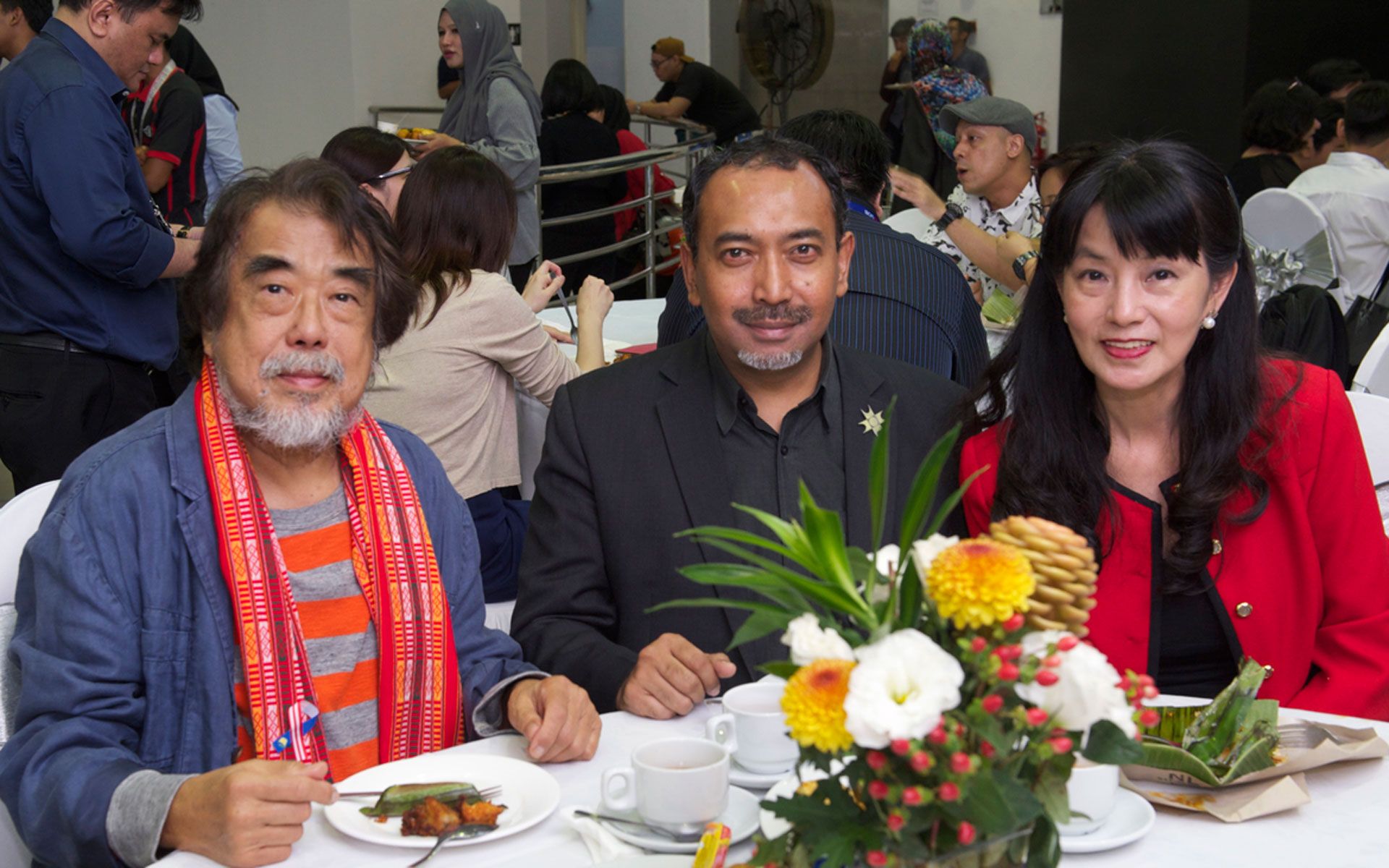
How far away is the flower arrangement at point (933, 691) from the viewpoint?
2.85 ft

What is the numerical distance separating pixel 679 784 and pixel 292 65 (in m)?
7.84

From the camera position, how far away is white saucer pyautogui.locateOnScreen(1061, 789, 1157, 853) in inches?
49.1

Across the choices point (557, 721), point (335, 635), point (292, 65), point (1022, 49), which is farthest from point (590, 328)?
point (1022, 49)

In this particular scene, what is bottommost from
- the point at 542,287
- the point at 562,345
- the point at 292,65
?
the point at 562,345

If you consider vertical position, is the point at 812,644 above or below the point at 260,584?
above

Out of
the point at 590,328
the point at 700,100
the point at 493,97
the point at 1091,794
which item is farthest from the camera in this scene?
the point at 700,100

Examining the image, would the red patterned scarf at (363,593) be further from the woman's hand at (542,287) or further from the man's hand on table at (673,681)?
the woman's hand at (542,287)

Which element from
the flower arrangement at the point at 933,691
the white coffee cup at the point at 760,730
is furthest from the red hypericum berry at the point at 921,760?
the white coffee cup at the point at 760,730

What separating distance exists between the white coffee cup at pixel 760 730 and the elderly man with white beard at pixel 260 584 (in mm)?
203

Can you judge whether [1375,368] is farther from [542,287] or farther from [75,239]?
[75,239]

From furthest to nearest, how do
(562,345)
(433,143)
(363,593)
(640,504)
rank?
(433,143) < (562,345) < (640,504) < (363,593)

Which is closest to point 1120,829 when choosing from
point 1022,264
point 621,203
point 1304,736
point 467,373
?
point 1304,736

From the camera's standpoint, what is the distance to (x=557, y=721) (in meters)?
1.52

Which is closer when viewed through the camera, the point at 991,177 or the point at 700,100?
the point at 991,177
